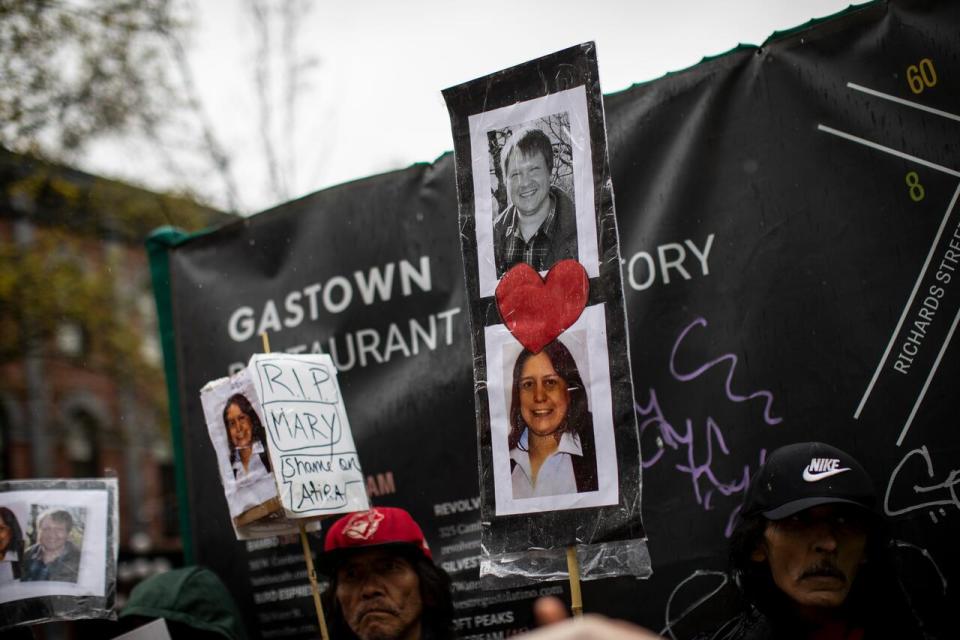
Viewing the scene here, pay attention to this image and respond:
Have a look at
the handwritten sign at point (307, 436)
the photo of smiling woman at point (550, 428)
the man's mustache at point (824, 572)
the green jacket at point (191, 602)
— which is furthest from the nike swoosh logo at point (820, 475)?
the green jacket at point (191, 602)

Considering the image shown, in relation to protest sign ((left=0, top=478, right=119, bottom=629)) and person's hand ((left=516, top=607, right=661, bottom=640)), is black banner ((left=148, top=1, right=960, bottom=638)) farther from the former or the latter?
person's hand ((left=516, top=607, right=661, bottom=640))

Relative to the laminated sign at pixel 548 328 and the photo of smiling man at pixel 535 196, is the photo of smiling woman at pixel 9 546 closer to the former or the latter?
the laminated sign at pixel 548 328

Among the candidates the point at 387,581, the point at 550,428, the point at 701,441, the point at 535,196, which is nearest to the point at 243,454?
the point at 387,581

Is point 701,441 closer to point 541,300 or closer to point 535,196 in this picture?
point 541,300

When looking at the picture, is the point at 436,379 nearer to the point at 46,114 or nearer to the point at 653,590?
the point at 653,590

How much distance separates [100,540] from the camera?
351cm

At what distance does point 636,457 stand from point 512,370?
381 millimetres

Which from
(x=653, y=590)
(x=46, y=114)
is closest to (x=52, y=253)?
(x=46, y=114)

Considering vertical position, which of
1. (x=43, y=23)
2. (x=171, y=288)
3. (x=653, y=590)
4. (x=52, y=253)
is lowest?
(x=653, y=590)

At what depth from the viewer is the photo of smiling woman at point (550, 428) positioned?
8.00ft

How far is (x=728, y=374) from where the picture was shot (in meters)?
3.06

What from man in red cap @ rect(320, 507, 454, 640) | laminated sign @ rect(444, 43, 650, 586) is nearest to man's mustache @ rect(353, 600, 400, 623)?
man in red cap @ rect(320, 507, 454, 640)

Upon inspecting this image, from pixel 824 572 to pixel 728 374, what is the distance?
2.49ft

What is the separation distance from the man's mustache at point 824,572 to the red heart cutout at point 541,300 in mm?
842
